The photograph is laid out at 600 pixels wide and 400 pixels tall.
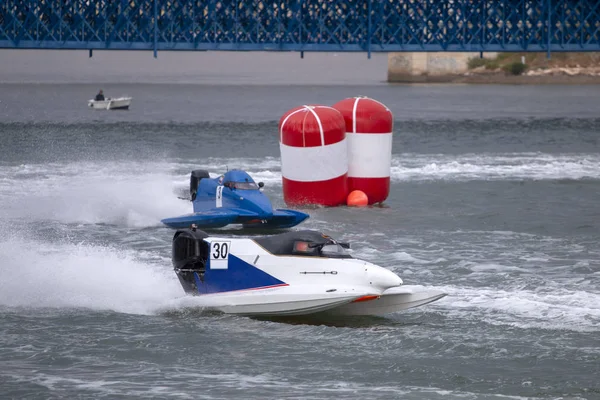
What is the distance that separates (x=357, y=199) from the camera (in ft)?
124

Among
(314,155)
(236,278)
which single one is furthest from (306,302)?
(314,155)

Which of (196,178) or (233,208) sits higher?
(196,178)

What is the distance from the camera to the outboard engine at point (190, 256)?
21500 millimetres

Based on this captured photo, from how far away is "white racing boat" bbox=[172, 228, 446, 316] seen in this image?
20.5 metres

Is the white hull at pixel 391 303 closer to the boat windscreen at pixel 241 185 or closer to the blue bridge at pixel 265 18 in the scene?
the boat windscreen at pixel 241 185

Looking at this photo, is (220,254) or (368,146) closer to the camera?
(220,254)

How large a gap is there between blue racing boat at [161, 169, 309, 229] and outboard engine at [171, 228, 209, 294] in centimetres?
915

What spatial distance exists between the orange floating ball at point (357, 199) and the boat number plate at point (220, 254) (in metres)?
16.7

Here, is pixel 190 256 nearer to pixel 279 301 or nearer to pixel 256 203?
pixel 279 301

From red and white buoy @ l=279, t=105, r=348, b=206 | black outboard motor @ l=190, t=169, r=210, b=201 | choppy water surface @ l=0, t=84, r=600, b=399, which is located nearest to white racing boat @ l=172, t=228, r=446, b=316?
choppy water surface @ l=0, t=84, r=600, b=399

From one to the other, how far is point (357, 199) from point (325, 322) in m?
16.3

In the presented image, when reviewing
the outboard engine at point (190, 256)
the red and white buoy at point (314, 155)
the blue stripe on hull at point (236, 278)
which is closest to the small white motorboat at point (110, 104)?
the red and white buoy at point (314, 155)

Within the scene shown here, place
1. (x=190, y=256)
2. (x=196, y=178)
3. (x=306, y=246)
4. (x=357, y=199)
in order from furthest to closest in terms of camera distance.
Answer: (x=357, y=199), (x=196, y=178), (x=190, y=256), (x=306, y=246)

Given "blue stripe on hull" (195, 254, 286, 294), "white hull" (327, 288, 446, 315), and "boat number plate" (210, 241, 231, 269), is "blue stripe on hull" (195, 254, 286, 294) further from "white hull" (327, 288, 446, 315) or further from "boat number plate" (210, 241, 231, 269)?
"white hull" (327, 288, 446, 315)
